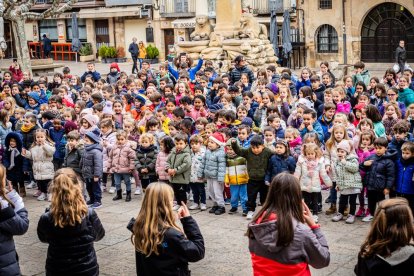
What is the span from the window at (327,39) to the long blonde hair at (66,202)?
1137 inches

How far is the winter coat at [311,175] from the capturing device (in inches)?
389

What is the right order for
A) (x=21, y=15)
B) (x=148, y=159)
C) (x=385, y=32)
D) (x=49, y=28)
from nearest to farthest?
(x=148, y=159) < (x=21, y=15) < (x=385, y=32) < (x=49, y=28)

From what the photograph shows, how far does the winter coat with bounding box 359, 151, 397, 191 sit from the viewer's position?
366 inches

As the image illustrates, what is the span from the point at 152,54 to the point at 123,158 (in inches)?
1076

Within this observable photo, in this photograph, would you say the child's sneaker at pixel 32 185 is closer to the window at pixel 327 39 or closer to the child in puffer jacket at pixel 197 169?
the child in puffer jacket at pixel 197 169

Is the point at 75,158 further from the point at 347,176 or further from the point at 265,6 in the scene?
the point at 265,6

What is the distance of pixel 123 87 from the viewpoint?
17.2 metres

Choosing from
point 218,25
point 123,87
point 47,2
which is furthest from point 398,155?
point 47,2

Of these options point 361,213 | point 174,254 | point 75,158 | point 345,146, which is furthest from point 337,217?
point 174,254

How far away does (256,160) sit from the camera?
10.2 m

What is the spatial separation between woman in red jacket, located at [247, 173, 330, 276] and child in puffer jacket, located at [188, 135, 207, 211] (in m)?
5.50

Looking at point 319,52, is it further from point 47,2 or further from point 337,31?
point 47,2

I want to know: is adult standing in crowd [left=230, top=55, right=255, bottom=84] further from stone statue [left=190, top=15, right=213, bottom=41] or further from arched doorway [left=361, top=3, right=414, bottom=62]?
arched doorway [left=361, top=3, right=414, bottom=62]

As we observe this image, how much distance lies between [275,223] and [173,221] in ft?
2.75
